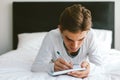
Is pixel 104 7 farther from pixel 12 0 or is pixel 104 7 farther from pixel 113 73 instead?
pixel 113 73

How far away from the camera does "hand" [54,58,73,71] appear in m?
1.47

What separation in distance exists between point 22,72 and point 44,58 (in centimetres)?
21

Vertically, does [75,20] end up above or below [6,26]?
above

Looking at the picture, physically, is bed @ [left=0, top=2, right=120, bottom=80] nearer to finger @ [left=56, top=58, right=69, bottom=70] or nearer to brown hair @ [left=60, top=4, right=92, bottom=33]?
finger @ [left=56, top=58, right=69, bottom=70]

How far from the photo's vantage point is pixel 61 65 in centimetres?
148

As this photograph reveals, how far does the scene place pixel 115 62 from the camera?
1.96 m

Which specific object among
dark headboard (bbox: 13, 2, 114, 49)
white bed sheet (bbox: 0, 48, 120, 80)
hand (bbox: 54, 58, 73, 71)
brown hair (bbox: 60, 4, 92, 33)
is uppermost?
brown hair (bbox: 60, 4, 92, 33)

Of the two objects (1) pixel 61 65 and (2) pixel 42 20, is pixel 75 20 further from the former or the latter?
(2) pixel 42 20

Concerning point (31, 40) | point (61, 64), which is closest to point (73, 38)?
point (61, 64)

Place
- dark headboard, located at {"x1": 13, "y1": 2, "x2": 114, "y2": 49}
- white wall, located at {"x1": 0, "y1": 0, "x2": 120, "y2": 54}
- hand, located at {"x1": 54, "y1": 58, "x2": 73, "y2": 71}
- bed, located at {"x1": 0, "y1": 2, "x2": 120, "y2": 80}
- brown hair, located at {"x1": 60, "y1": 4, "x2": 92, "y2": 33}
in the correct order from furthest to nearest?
1. white wall, located at {"x1": 0, "y1": 0, "x2": 120, "y2": 54}
2. dark headboard, located at {"x1": 13, "y1": 2, "x2": 114, "y2": 49}
3. bed, located at {"x1": 0, "y1": 2, "x2": 120, "y2": 80}
4. hand, located at {"x1": 54, "y1": 58, "x2": 73, "y2": 71}
5. brown hair, located at {"x1": 60, "y1": 4, "x2": 92, "y2": 33}

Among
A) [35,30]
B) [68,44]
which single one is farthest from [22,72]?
[35,30]

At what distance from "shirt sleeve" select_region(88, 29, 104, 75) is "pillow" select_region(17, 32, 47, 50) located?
3.34ft

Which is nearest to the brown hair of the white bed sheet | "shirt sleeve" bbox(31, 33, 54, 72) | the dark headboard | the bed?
"shirt sleeve" bbox(31, 33, 54, 72)

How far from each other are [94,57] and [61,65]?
1.04ft
